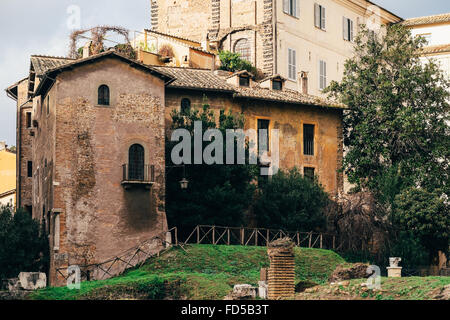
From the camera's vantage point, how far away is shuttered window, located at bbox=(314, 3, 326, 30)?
47938 millimetres

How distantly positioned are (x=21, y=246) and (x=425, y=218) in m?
17.0

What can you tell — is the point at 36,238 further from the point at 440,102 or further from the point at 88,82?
the point at 440,102

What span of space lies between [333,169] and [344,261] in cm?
736

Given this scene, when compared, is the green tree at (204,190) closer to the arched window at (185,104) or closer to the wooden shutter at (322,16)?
the arched window at (185,104)

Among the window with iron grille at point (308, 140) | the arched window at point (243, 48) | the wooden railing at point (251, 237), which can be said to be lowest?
the wooden railing at point (251, 237)

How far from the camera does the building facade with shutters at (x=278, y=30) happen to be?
44906 mm

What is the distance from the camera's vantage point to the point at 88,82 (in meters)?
31.0

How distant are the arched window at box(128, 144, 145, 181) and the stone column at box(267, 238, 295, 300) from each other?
10885 mm

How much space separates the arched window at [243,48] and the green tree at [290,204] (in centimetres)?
1178

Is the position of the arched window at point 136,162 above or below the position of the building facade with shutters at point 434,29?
below

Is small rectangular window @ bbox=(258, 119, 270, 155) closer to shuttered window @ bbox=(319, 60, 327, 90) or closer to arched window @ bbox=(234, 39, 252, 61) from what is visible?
arched window @ bbox=(234, 39, 252, 61)

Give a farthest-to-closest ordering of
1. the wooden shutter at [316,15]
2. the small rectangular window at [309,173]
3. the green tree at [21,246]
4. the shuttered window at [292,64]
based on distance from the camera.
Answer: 1. the wooden shutter at [316,15]
2. the shuttered window at [292,64]
3. the small rectangular window at [309,173]
4. the green tree at [21,246]

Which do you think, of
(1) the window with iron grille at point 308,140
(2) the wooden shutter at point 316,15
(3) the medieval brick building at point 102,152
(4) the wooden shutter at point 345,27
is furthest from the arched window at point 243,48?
(3) the medieval brick building at point 102,152

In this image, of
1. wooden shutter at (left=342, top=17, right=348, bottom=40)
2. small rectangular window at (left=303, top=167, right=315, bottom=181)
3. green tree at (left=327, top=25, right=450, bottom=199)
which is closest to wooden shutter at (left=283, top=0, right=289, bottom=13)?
wooden shutter at (left=342, top=17, right=348, bottom=40)
